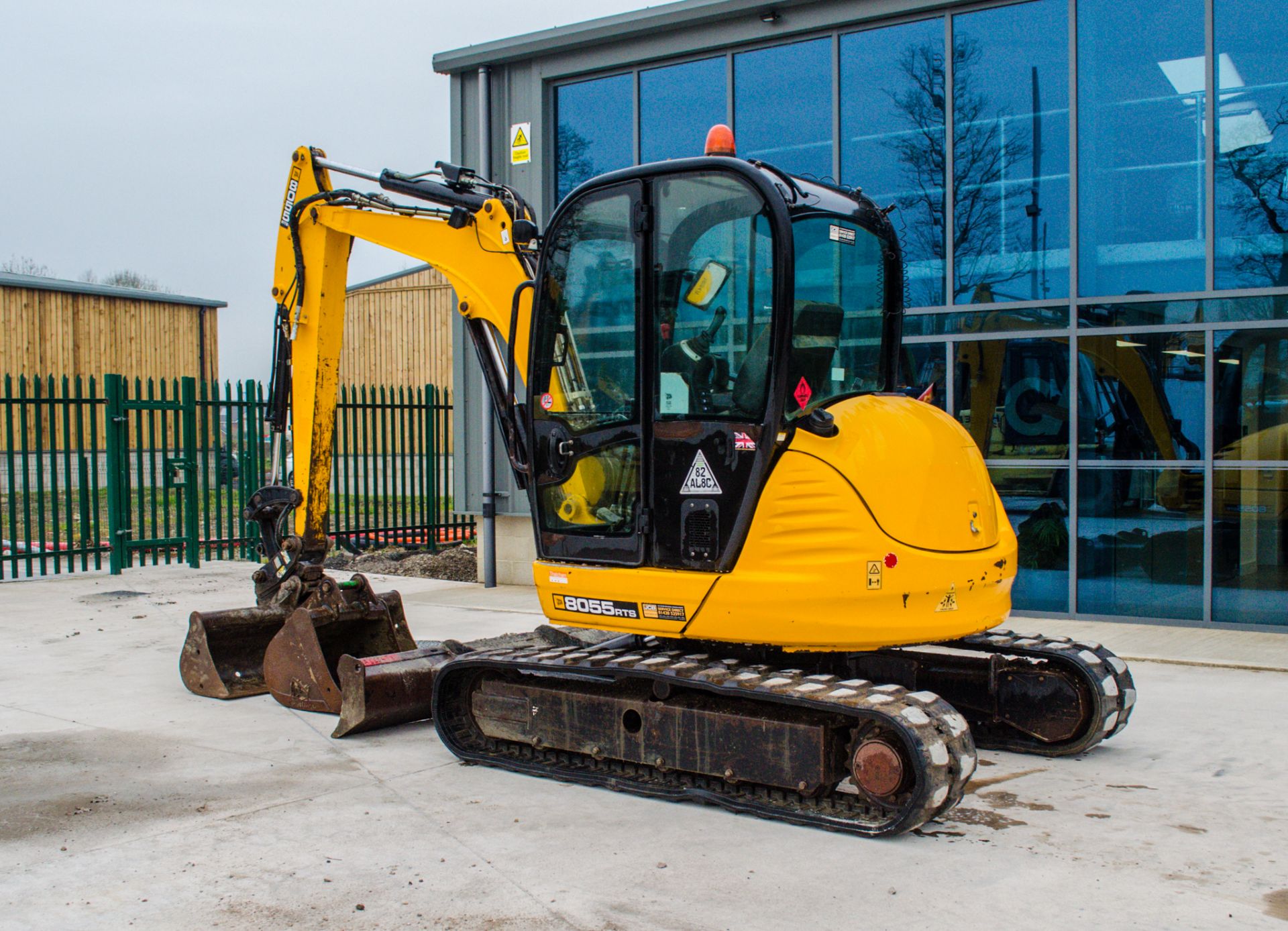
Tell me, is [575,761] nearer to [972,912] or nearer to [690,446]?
[690,446]

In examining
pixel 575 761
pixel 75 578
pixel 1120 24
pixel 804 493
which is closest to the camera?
pixel 804 493

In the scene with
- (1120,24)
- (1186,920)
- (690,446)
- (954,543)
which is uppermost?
(1120,24)

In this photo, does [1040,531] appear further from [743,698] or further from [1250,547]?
[743,698]

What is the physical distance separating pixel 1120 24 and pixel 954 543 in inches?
274

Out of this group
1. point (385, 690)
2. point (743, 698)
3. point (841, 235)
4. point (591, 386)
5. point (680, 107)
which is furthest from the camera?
point (680, 107)

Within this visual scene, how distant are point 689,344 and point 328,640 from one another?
11.7 feet

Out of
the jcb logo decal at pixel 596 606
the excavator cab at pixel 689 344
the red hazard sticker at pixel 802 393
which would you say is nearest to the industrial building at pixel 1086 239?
the excavator cab at pixel 689 344

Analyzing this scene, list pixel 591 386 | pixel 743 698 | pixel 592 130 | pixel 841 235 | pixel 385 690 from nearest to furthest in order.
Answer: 1. pixel 743 698
2. pixel 841 235
3. pixel 591 386
4. pixel 385 690
5. pixel 592 130

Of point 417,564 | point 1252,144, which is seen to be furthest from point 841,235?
point 417,564

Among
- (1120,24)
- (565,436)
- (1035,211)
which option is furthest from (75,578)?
(1120,24)

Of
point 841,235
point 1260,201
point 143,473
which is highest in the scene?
point 1260,201

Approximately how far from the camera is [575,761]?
618 cm

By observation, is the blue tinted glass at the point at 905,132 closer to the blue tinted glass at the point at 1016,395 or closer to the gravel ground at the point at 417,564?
the blue tinted glass at the point at 1016,395

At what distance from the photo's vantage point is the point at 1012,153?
11031 millimetres
